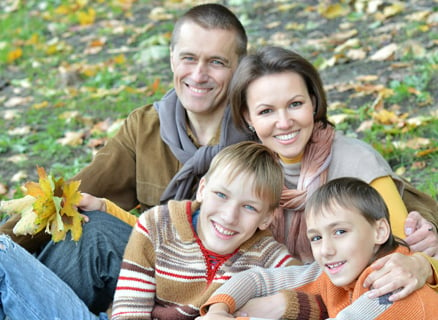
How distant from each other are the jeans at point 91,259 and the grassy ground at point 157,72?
164 centimetres

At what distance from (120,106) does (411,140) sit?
262 cm

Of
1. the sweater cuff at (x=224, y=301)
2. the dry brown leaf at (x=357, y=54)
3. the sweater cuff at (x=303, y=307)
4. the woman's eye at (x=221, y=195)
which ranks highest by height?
the woman's eye at (x=221, y=195)

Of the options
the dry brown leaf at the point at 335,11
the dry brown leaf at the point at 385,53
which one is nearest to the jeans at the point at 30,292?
the dry brown leaf at the point at 385,53

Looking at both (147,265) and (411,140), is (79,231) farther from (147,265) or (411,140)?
(411,140)

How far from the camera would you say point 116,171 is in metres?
3.56

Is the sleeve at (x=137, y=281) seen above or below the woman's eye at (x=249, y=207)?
below

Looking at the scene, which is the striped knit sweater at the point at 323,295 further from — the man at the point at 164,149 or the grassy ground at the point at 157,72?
the grassy ground at the point at 157,72

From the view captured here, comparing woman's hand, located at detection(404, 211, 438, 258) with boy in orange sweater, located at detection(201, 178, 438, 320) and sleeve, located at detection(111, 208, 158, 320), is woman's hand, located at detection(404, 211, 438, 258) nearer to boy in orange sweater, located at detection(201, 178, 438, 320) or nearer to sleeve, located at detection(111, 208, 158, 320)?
boy in orange sweater, located at detection(201, 178, 438, 320)

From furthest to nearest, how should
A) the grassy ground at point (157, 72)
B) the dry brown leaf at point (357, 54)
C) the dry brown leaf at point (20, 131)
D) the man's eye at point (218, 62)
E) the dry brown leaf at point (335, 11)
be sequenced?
the dry brown leaf at point (335, 11), the dry brown leaf at point (20, 131), the dry brown leaf at point (357, 54), the grassy ground at point (157, 72), the man's eye at point (218, 62)

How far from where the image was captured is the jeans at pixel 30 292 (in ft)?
9.12

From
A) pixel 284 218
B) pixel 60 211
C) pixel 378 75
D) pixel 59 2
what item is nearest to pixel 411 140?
pixel 378 75

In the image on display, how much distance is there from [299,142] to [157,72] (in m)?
3.81

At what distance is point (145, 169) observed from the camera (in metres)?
3.58

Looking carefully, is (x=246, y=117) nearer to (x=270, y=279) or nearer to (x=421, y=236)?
(x=270, y=279)
